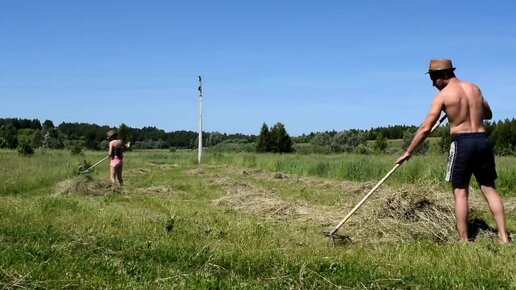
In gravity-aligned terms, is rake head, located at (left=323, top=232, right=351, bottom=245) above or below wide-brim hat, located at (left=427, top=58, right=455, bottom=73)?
below

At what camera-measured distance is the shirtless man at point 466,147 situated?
6.26 metres

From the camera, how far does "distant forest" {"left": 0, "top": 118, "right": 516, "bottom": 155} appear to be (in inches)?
1794

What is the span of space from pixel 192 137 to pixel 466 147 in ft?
313

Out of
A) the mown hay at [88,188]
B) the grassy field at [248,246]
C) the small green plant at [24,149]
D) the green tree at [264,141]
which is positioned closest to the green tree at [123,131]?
the green tree at [264,141]

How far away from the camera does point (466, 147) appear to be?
246 inches

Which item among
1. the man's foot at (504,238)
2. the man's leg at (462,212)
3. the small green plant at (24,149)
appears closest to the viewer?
the man's foot at (504,238)

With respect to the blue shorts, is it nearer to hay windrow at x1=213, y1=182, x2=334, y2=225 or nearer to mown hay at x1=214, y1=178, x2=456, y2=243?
mown hay at x1=214, y1=178, x2=456, y2=243

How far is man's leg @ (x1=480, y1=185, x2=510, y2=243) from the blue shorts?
0.31 feet

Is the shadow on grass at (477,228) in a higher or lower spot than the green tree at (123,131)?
lower

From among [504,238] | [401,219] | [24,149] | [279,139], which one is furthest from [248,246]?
[279,139]

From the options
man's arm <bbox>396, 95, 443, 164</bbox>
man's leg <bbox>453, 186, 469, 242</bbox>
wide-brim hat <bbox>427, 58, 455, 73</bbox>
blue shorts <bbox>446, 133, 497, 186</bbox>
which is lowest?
man's leg <bbox>453, 186, 469, 242</bbox>

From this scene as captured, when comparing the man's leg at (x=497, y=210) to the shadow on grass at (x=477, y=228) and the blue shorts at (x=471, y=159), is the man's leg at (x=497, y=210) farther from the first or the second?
the shadow on grass at (x=477, y=228)

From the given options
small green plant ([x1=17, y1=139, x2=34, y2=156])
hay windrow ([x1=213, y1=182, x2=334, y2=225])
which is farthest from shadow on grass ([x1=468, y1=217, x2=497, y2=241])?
small green plant ([x1=17, y1=139, x2=34, y2=156])

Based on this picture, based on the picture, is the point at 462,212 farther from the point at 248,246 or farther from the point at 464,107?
the point at 248,246
